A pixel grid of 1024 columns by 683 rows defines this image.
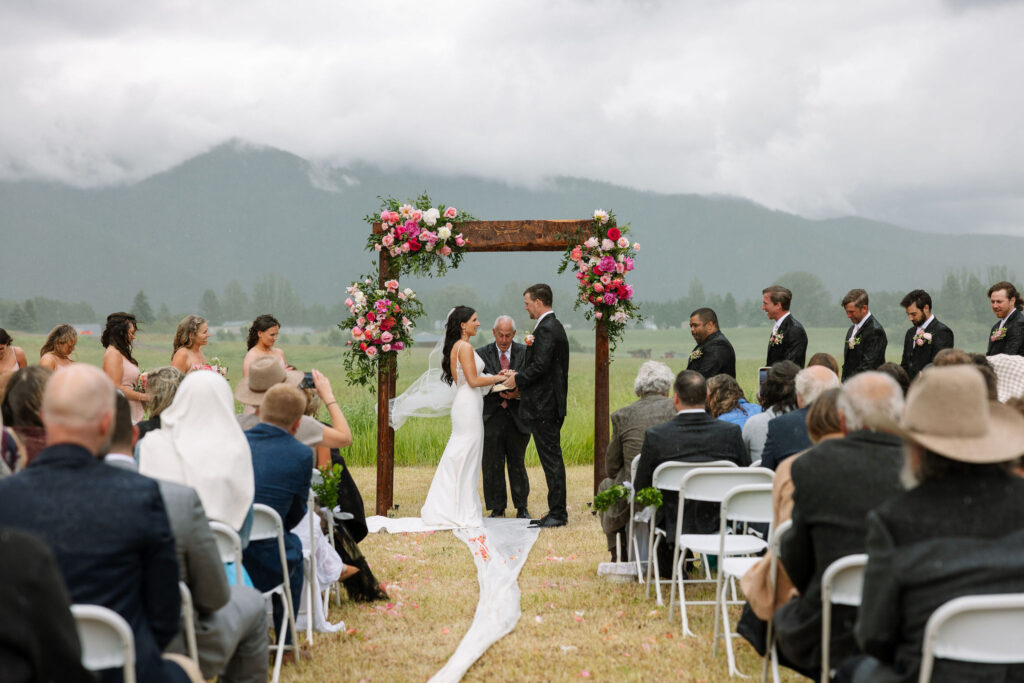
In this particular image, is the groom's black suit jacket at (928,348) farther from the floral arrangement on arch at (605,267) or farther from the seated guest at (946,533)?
the seated guest at (946,533)

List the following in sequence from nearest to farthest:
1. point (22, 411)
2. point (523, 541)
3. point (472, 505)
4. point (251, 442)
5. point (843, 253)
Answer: point (22, 411) → point (251, 442) → point (523, 541) → point (472, 505) → point (843, 253)

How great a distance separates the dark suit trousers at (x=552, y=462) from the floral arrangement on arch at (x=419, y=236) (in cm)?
191

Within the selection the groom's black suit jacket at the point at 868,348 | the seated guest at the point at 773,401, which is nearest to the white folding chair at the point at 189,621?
the seated guest at the point at 773,401

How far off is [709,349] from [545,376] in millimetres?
1562

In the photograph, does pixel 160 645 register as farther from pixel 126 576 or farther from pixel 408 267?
pixel 408 267

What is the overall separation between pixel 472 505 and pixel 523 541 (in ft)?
3.50

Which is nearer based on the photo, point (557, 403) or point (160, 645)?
point (160, 645)

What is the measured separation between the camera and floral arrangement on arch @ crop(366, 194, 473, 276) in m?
9.34

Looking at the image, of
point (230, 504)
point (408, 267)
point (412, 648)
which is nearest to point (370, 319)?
point (408, 267)

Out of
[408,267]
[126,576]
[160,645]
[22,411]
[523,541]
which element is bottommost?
[523,541]

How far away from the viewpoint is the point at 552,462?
883cm

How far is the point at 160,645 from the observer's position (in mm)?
2637

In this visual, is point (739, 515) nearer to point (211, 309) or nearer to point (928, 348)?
point (928, 348)

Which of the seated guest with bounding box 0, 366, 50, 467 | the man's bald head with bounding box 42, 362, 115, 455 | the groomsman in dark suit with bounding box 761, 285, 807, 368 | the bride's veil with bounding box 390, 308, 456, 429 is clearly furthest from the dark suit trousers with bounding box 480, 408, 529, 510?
the man's bald head with bounding box 42, 362, 115, 455
